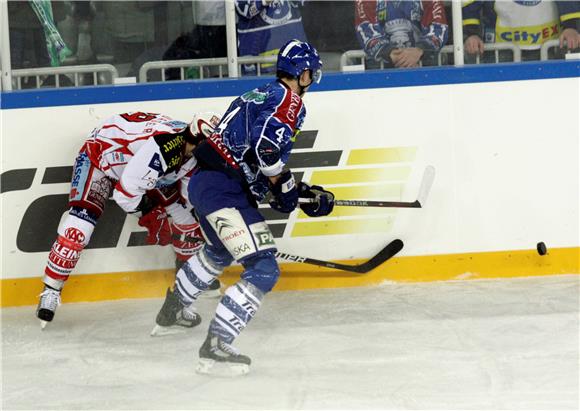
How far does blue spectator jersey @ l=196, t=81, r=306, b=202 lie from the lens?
370 centimetres

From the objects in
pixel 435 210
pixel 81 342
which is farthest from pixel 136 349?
pixel 435 210

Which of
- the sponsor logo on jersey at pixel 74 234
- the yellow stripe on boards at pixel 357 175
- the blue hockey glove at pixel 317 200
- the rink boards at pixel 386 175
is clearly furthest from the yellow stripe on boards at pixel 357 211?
the sponsor logo on jersey at pixel 74 234

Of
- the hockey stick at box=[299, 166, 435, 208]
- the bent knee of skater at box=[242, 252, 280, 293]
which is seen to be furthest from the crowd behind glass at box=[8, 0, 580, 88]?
the bent knee of skater at box=[242, 252, 280, 293]

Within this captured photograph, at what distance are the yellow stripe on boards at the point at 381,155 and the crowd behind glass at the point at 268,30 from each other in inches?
15.3

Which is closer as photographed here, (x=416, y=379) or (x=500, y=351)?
(x=416, y=379)

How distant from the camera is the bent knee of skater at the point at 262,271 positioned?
12.2 ft

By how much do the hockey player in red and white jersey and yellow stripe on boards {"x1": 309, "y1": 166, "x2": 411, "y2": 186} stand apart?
2.01 feet

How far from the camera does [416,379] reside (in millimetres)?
3609

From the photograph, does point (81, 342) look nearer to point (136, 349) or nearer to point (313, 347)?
point (136, 349)

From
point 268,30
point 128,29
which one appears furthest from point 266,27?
point 128,29

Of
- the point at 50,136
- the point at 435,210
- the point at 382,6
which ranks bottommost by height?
the point at 435,210

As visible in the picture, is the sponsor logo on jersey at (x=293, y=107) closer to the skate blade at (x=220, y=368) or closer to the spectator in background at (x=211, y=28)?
the skate blade at (x=220, y=368)

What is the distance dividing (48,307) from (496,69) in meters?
2.21

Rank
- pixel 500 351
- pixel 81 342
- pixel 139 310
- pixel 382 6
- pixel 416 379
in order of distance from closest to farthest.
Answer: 1. pixel 416 379
2. pixel 500 351
3. pixel 81 342
4. pixel 139 310
5. pixel 382 6
